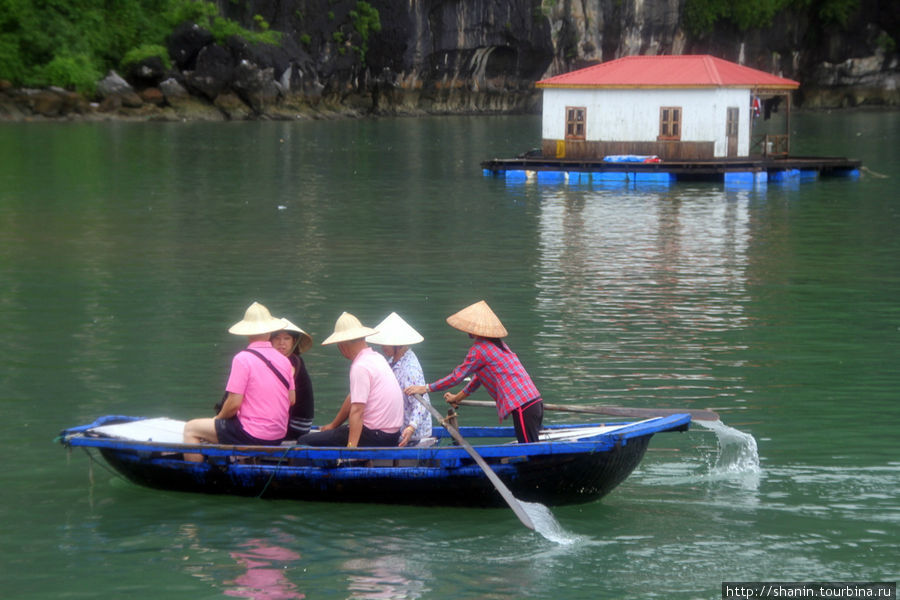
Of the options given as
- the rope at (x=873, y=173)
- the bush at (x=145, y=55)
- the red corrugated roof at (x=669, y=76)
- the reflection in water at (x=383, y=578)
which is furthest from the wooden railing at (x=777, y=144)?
the bush at (x=145, y=55)

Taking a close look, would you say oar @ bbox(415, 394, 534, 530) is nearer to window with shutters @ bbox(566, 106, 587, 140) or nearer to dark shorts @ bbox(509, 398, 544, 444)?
dark shorts @ bbox(509, 398, 544, 444)

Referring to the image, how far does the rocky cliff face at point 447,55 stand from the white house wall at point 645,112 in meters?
35.7

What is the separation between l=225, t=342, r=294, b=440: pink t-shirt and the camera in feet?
31.3

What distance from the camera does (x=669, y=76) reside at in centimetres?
3772

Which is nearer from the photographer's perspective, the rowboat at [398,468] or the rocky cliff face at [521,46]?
the rowboat at [398,468]

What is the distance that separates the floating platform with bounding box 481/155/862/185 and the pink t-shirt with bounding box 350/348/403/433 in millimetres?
27706

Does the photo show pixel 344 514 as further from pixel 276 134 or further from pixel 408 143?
pixel 276 134

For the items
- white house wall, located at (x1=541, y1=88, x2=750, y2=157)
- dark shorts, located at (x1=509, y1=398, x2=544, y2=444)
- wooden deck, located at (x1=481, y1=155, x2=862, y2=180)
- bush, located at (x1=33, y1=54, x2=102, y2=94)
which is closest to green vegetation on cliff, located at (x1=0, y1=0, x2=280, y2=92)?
bush, located at (x1=33, y1=54, x2=102, y2=94)

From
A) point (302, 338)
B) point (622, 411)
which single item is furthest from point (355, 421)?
point (622, 411)

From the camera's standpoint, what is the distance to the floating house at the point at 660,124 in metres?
36.8

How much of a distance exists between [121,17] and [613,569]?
230ft

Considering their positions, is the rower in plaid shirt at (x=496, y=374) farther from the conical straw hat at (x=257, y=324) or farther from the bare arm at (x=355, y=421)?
the conical straw hat at (x=257, y=324)

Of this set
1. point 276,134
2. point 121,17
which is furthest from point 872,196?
point 121,17

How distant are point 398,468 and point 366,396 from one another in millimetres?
A: 595
